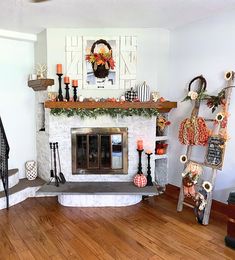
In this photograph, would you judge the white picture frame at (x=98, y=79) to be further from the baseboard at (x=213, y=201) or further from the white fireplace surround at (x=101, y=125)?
the baseboard at (x=213, y=201)

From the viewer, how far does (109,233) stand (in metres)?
2.61

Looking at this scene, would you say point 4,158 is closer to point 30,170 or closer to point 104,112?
point 30,170

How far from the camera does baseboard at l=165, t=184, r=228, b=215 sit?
3.02 metres

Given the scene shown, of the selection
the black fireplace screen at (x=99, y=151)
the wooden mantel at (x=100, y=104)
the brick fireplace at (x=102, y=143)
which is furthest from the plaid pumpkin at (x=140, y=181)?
the wooden mantel at (x=100, y=104)

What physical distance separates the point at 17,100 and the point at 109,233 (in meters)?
2.47

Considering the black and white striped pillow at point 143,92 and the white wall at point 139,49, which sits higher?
the white wall at point 139,49

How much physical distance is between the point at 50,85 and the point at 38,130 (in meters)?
Result: 0.86

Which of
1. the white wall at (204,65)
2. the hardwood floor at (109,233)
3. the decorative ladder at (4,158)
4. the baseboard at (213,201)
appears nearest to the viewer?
the hardwood floor at (109,233)

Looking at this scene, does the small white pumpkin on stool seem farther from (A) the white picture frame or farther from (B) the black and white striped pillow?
(B) the black and white striped pillow

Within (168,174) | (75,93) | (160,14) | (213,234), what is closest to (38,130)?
(75,93)

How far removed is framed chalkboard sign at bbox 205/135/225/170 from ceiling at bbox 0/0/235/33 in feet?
4.90

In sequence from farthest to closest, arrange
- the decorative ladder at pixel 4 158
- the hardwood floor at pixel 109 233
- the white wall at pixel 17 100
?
the white wall at pixel 17 100 → the decorative ladder at pixel 4 158 → the hardwood floor at pixel 109 233

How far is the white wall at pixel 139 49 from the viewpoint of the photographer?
346 cm

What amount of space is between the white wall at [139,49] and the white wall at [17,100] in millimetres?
455
